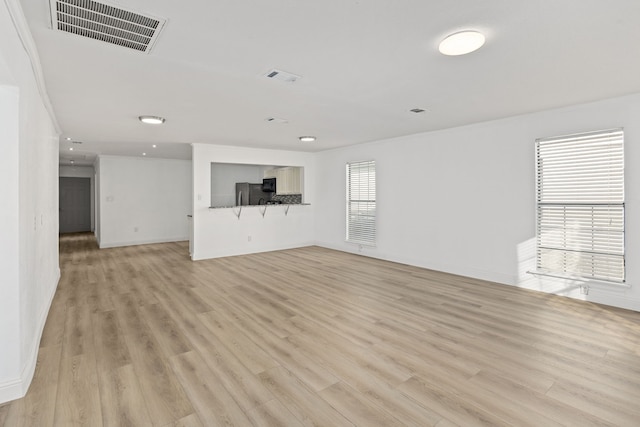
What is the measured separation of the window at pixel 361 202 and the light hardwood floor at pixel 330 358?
241 cm

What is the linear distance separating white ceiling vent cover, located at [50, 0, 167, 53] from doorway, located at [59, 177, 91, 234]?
11.9 metres

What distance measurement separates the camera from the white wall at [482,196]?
3.73m

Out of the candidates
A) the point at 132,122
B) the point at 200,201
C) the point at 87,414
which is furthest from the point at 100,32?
the point at 200,201

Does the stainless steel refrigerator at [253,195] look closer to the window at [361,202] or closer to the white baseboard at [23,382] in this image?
the window at [361,202]

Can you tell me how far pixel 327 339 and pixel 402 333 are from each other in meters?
0.75

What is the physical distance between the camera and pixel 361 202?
7168 millimetres

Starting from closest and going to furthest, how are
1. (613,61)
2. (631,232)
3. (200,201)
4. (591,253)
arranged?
(613,61) < (631,232) < (591,253) < (200,201)

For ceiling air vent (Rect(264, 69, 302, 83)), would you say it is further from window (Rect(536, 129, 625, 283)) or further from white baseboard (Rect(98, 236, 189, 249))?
white baseboard (Rect(98, 236, 189, 249))

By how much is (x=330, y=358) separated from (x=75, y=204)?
12913 millimetres

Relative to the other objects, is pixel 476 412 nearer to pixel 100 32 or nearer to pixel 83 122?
pixel 100 32

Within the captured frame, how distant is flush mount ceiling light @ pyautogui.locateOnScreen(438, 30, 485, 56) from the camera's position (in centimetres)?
221

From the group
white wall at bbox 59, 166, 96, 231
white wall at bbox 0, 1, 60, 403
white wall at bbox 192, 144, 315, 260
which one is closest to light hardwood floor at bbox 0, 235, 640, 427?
white wall at bbox 0, 1, 60, 403

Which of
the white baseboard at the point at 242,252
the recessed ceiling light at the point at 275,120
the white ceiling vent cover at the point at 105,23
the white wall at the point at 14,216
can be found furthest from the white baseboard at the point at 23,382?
the white baseboard at the point at 242,252

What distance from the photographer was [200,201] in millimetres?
6801
